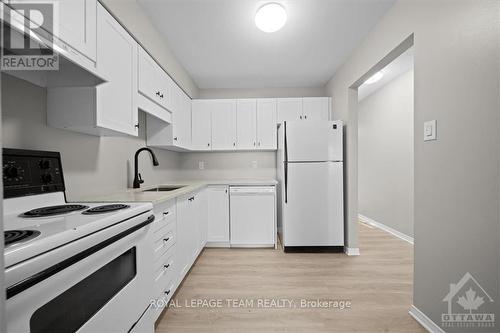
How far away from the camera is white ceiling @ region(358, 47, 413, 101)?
2.85 metres

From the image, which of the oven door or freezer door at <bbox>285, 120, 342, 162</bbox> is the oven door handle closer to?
the oven door

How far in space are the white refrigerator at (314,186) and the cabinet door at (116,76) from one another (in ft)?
5.98

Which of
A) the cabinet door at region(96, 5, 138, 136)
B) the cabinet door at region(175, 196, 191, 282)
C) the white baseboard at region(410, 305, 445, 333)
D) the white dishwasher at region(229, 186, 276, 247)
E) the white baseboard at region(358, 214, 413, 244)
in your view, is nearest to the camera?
the cabinet door at region(96, 5, 138, 136)

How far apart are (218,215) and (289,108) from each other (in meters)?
1.94

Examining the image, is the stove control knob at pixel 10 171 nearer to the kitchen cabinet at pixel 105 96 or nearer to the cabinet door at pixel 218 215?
the kitchen cabinet at pixel 105 96

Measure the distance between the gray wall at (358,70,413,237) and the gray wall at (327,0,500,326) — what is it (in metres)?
1.92

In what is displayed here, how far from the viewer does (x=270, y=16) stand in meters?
1.94

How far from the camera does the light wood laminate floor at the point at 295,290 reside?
5.24 feet

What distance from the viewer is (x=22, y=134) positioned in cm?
120

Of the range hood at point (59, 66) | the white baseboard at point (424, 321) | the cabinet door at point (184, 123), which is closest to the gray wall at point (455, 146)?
the white baseboard at point (424, 321)

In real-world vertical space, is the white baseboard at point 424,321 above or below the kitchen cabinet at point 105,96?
below

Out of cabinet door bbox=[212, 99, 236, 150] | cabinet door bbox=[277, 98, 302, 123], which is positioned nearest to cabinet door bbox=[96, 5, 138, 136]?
cabinet door bbox=[212, 99, 236, 150]

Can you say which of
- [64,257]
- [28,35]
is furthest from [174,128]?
[64,257]

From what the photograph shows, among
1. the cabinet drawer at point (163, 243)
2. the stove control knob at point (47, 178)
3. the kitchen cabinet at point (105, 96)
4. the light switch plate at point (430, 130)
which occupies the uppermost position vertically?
the kitchen cabinet at point (105, 96)
